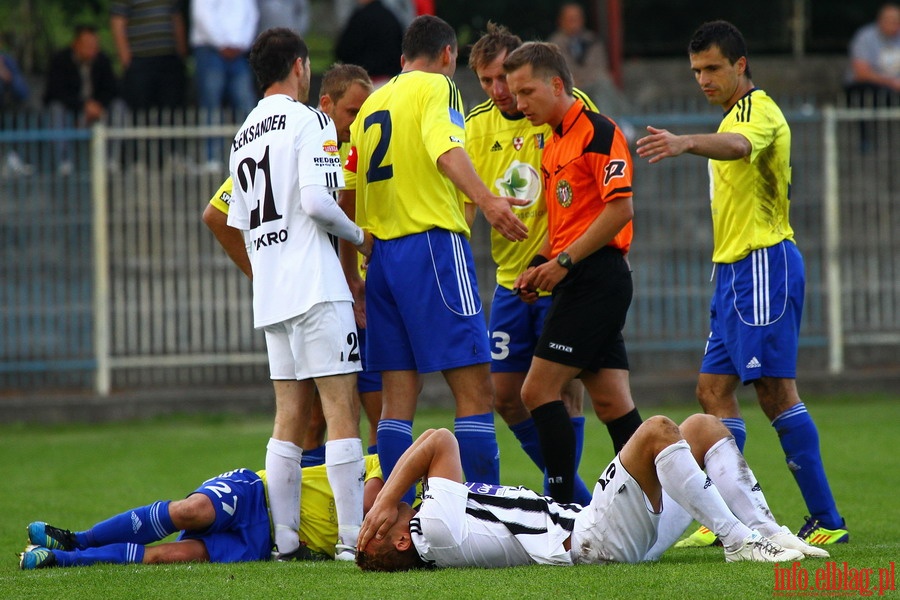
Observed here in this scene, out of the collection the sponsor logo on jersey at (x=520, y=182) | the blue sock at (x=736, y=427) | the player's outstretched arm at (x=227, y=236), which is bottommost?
the blue sock at (x=736, y=427)

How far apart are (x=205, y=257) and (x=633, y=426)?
25.4 feet

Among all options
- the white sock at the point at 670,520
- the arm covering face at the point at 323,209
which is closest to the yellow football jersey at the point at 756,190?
the white sock at the point at 670,520

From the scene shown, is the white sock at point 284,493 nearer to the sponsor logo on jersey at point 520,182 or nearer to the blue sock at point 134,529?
the blue sock at point 134,529

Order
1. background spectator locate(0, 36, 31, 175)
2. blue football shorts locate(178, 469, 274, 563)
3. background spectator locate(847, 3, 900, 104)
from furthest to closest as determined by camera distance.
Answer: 1. background spectator locate(847, 3, 900, 104)
2. background spectator locate(0, 36, 31, 175)
3. blue football shorts locate(178, 469, 274, 563)

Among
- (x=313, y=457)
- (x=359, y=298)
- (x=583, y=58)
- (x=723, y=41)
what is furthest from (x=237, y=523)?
(x=583, y=58)

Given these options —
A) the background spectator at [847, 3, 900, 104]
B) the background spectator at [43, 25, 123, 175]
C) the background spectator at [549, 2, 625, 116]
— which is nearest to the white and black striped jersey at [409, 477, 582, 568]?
the background spectator at [43, 25, 123, 175]

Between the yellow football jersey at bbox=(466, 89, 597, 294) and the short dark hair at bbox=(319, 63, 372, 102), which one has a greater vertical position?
the short dark hair at bbox=(319, 63, 372, 102)

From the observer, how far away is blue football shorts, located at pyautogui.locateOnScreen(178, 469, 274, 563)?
5.90 m

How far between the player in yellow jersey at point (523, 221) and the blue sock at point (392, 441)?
0.90 m

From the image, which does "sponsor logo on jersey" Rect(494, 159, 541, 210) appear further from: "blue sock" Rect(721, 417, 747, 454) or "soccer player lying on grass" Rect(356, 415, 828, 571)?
"soccer player lying on grass" Rect(356, 415, 828, 571)

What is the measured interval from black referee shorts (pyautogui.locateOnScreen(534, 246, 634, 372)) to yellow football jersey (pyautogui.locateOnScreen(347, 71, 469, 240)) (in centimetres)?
63

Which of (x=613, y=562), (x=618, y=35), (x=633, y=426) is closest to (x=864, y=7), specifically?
(x=618, y=35)

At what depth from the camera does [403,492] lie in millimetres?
5293

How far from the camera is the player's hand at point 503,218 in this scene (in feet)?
19.7
